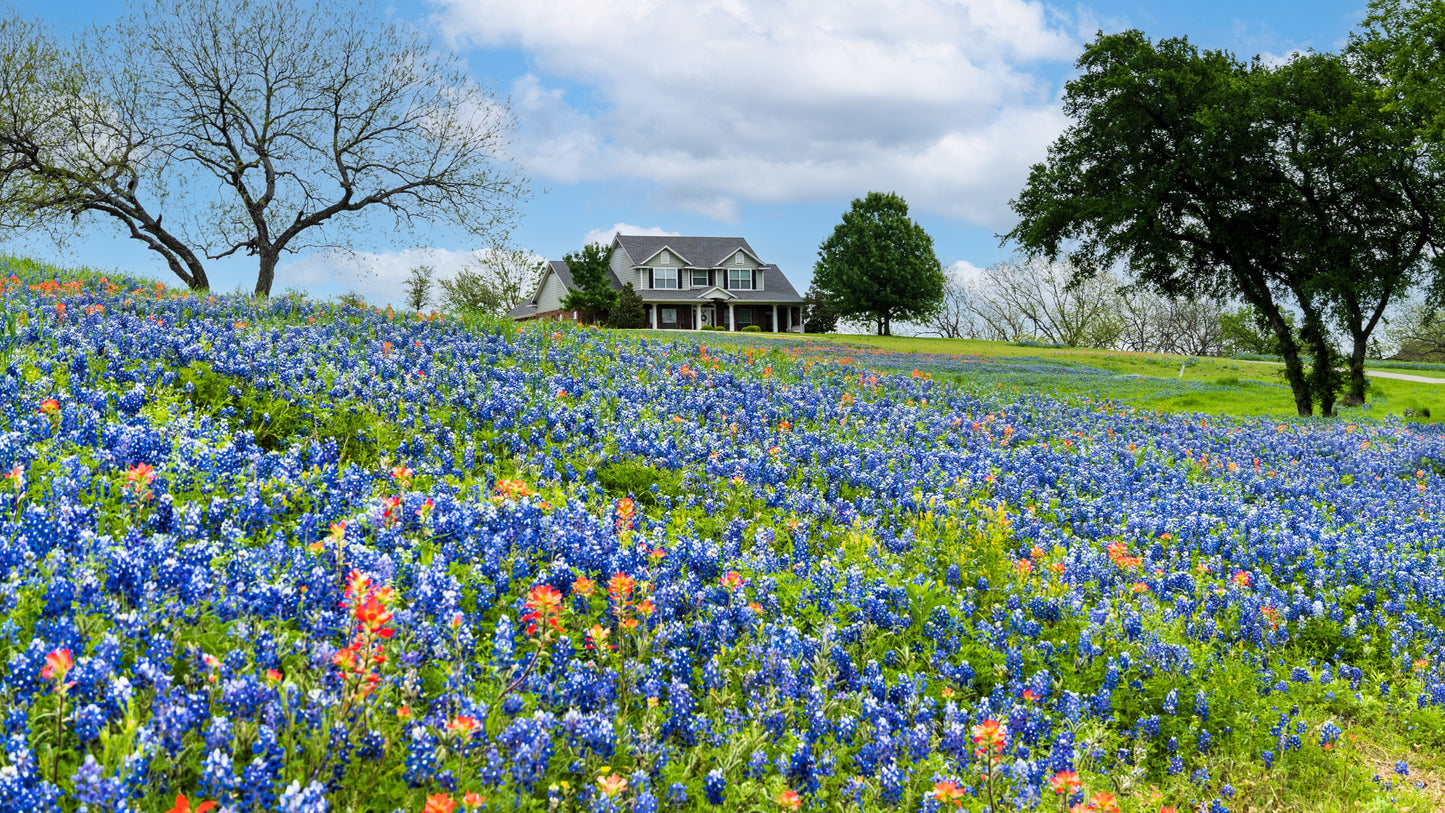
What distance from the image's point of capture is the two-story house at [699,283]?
79188mm

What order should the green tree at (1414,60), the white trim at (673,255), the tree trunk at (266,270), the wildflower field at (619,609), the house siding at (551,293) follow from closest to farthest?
the wildflower field at (619,609) → the green tree at (1414,60) → the tree trunk at (266,270) → the white trim at (673,255) → the house siding at (551,293)

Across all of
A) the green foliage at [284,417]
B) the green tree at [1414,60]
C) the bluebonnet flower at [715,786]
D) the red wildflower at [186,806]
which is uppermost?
the green tree at [1414,60]

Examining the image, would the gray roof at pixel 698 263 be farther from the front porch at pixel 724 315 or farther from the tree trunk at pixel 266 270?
the tree trunk at pixel 266 270

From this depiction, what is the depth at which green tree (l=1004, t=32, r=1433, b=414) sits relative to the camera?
23.9 metres

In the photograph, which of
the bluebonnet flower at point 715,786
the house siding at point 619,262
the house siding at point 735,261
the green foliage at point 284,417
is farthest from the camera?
the house siding at point 735,261

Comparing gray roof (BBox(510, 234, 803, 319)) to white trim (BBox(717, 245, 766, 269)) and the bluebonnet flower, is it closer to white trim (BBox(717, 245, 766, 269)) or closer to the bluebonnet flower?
white trim (BBox(717, 245, 766, 269))

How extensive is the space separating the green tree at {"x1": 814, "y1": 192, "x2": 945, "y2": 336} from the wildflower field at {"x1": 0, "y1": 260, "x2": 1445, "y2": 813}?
6291 centimetres

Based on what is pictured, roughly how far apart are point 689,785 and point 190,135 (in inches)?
1556

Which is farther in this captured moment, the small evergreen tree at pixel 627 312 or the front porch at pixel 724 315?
the front porch at pixel 724 315

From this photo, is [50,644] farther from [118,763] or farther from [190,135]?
[190,135]

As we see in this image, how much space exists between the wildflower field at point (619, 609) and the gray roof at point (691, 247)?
232 feet

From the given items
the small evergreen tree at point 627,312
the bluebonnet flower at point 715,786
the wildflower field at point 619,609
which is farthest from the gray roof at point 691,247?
the bluebonnet flower at point 715,786

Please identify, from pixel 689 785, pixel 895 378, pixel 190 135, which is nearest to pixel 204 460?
pixel 689 785

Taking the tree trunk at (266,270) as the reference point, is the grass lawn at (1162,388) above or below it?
below
